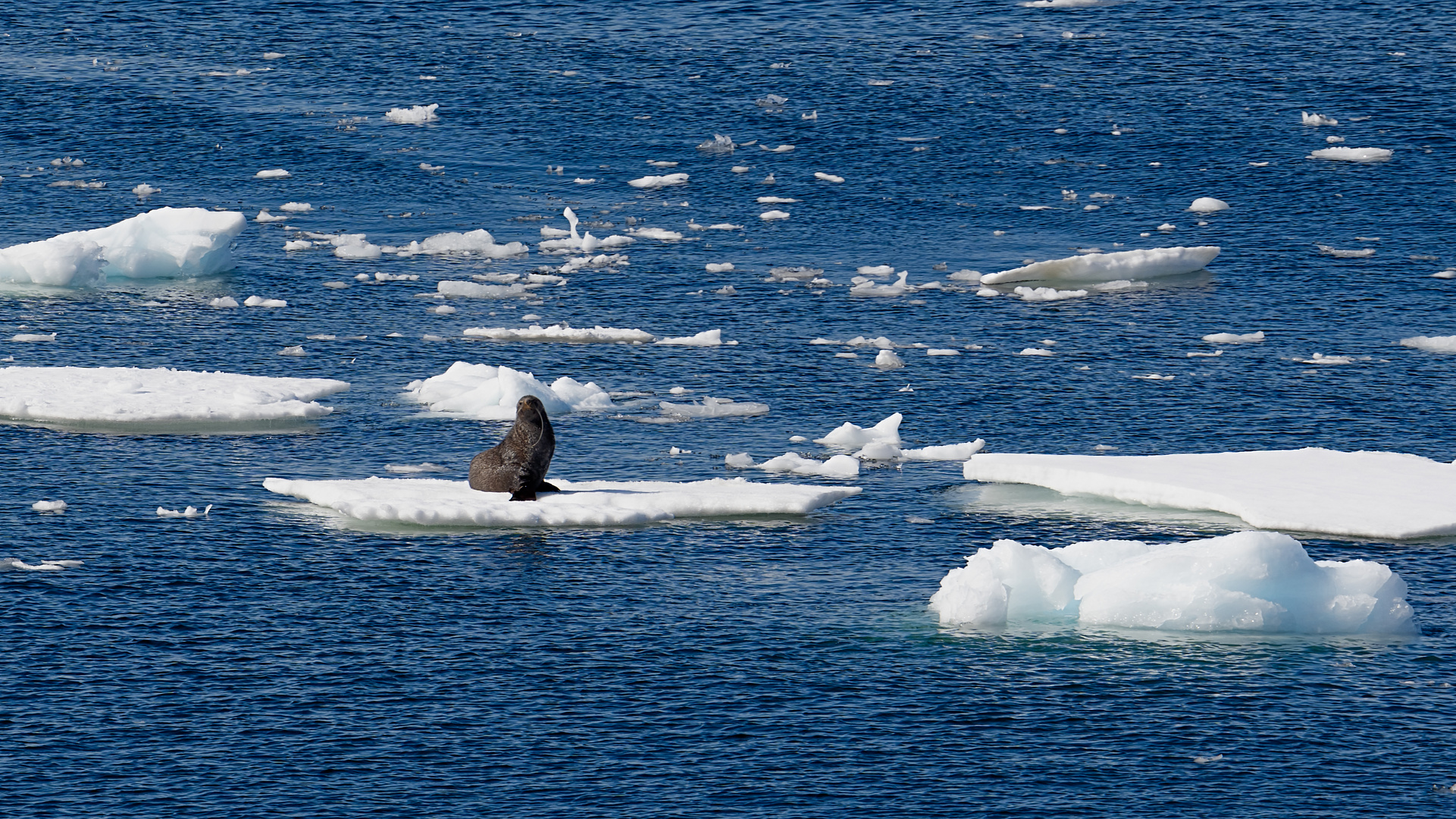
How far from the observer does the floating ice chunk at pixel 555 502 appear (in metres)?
15.0

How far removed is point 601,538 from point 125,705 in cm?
406

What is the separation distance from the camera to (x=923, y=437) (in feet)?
59.3

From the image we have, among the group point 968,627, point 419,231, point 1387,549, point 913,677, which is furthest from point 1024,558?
point 419,231

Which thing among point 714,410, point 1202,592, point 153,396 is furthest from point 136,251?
point 1202,592

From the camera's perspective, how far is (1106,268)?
23.9 m

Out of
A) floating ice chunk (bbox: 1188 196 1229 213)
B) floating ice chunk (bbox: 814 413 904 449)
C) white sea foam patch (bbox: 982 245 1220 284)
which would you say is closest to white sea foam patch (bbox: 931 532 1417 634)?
floating ice chunk (bbox: 814 413 904 449)

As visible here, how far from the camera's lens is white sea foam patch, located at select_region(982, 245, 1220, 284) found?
23828mm

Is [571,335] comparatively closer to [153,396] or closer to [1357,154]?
[153,396]

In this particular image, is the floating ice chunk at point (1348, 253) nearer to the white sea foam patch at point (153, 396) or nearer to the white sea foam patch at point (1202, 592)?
the white sea foam patch at point (153, 396)

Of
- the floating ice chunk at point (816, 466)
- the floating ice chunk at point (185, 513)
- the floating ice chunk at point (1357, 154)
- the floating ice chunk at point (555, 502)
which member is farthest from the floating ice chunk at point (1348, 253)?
the floating ice chunk at point (185, 513)

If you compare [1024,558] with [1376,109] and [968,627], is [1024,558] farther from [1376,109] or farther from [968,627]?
[1376,109]

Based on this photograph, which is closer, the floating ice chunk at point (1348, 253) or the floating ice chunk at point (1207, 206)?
the floating ice chunk at point (1348, 253)

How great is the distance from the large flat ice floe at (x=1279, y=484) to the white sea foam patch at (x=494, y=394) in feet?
13.5

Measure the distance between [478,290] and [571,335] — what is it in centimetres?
238
